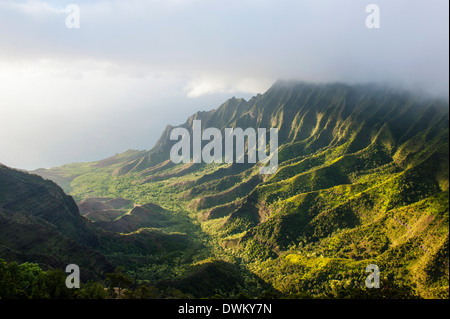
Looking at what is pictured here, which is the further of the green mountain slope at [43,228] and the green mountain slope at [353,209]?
the green mountain slope at [43,228]

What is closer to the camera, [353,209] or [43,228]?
[43,228]

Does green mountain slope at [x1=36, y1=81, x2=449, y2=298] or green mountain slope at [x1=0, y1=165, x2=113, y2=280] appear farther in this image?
green mountain slope at [x1=0, y1=165, x2=113, y2=280]

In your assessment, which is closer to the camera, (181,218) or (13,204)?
(13,204)

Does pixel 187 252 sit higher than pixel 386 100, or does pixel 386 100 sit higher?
pixel 386 100

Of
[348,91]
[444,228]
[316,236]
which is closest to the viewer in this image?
[444,228]
